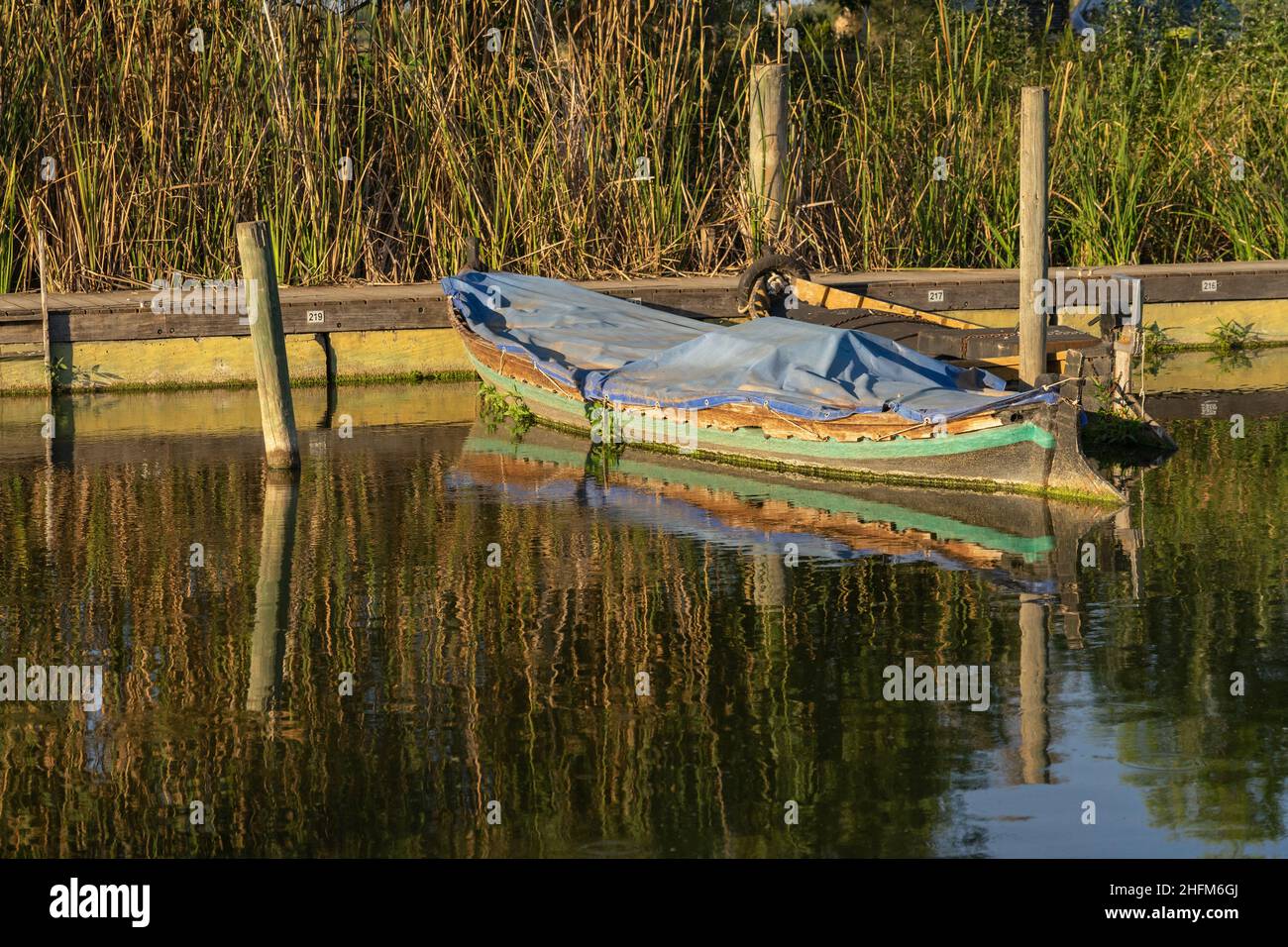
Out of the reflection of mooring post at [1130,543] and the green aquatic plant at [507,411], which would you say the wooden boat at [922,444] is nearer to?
the reflection of mooring post at [1130,543]

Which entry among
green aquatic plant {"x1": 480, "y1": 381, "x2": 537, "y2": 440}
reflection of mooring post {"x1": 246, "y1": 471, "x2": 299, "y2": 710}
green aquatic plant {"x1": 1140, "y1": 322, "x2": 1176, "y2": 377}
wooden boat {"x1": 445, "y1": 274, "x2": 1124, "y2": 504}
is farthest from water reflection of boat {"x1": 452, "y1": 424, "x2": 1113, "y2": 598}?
green aquatic plant {"x1": 1140, "y1": 322, "x2": 1176, "y2": 377}

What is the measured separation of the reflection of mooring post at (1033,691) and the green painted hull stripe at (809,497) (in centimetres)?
124

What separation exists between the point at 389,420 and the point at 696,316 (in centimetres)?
338

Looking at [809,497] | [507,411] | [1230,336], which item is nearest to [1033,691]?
[809,497]

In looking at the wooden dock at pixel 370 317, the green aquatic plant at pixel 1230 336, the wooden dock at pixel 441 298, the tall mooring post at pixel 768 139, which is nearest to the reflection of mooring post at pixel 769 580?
the wooden dock at pixel 370 317

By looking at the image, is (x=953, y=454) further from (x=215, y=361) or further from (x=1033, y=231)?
(x=215, y=361)

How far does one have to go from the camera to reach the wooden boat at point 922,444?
1190cm

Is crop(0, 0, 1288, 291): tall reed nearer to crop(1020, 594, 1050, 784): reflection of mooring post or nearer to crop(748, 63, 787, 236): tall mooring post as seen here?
crop(748, 63, 787, 236): tall mooring post

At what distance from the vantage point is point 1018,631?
9070mm

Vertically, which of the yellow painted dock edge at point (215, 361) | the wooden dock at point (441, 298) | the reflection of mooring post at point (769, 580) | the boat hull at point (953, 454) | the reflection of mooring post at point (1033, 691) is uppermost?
the wooden dock at point (441, 298)

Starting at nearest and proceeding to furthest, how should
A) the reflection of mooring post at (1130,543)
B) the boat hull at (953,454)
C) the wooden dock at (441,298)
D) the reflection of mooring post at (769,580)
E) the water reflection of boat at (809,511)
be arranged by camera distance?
1. the reflection of mooring post at (769,580)
2. the reflection of mooring post at (1130,543)
3. the water reflection of boat at (809,511)
4. the boat hull at (953,454)
5. the wooden dock at (441,298)

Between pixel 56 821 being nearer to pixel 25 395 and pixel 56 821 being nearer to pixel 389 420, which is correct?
pixel 389 420
